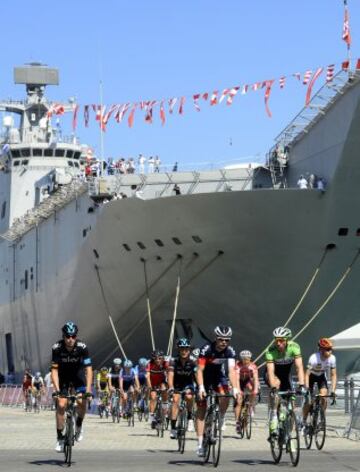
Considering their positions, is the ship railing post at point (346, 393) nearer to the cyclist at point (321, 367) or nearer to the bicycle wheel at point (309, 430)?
the cyclist at point (321, 367)

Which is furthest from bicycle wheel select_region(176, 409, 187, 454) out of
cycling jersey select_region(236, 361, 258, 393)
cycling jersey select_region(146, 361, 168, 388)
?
cycling jersey select_region(236, 361, 258, 393)

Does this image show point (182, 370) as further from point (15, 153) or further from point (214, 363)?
point (15, 153)

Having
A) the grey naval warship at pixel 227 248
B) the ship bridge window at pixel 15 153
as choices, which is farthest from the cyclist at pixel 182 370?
the ship bridge window at pixel 15 153

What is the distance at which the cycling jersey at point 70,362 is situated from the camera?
11.9 meters

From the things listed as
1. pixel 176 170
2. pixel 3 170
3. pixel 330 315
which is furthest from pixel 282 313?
pixel 3 170

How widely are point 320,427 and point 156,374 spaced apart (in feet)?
15.4

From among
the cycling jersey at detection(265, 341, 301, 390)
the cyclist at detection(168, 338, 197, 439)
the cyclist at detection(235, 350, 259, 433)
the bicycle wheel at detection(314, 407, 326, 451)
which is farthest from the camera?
the cyclist at detection(235, 350, 259, 433)

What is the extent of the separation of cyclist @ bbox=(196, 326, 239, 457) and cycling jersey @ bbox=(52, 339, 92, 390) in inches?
46.6

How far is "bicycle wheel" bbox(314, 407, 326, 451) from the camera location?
13.3 m

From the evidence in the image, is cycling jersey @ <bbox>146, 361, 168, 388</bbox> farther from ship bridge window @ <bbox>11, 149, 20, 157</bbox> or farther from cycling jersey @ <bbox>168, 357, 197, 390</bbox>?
ship bridge window @ <bbox>11, 149, 20, 157</bbox>

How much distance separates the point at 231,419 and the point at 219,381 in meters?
8.51

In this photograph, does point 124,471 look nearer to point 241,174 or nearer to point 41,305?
point 241,174

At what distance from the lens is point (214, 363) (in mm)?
12195

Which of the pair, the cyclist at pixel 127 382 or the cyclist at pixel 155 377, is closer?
the cyclist at pixel 155 377
